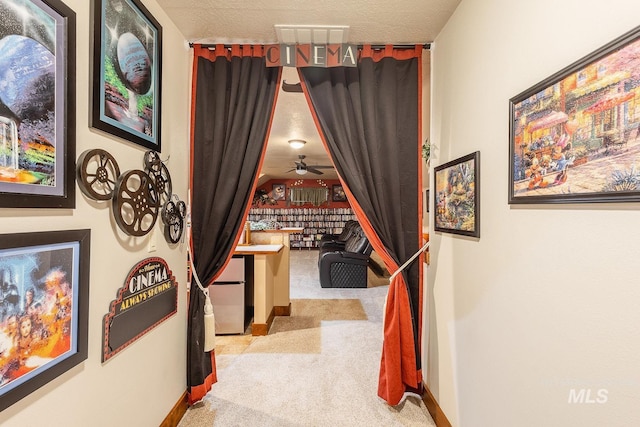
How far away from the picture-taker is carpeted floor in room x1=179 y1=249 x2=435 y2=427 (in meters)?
1.90

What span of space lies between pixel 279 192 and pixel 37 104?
31.4 feet

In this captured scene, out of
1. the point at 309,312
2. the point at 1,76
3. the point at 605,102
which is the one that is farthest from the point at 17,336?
the point at 309,312

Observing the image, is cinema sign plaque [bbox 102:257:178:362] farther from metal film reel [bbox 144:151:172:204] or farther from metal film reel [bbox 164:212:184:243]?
metal film reel [bbox 144:151:172:204]

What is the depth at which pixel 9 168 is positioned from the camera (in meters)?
0.86

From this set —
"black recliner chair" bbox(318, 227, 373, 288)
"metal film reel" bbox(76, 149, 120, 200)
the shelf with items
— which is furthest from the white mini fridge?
the shelf with items

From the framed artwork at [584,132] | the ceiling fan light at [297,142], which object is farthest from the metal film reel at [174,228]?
the ceiling fan light at [297,142]

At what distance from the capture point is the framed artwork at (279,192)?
34.4 feet

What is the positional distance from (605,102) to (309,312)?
356 centimetres

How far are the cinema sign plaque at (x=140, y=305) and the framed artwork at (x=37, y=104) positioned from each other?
519 millimetres

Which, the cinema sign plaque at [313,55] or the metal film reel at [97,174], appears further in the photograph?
the cinema sign plaque at [313,55]

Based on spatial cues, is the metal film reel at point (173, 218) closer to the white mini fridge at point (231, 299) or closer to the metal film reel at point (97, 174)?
the metal film reel at point (97, 174)

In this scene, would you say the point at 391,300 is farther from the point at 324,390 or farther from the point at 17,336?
the point at 17,336

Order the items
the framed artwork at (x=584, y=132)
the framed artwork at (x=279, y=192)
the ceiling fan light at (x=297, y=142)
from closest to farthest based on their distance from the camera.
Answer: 1. the framed artwork at (x=584, y=132)
2. the ceiling fan light at (x=297, y=142)
3. the framed artwork at (x=279, y=192)

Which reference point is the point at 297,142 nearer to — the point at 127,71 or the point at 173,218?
the point at 173,218
